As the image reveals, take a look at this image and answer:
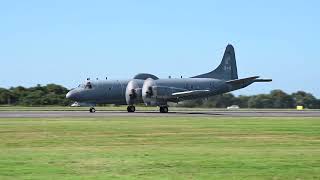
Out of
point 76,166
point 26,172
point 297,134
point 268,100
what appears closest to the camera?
point 26,172

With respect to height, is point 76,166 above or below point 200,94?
below

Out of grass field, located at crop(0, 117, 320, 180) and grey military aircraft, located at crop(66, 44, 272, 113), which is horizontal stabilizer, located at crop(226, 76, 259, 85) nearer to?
grey military aircraft, located at crop(66, 44, 272, 113)

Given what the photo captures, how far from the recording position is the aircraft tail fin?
84500 mm

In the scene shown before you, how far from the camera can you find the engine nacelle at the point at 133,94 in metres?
76.5

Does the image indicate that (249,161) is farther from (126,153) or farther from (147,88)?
(147,88)

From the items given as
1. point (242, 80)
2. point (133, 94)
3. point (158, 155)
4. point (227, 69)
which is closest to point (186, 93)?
point (133, 94)

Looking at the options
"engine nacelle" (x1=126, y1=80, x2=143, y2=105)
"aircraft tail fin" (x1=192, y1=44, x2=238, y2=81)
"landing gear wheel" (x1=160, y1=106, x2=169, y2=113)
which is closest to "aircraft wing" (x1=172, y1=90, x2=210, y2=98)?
"landing gear wheel" (x1=160, y1=106, x2=169, y2=113)

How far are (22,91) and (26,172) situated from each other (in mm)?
119839

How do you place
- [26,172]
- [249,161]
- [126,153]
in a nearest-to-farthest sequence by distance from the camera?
1. [26,172]
2. [249,161]
3. [126,153]

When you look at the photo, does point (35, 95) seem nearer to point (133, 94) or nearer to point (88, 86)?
point (88, 86)

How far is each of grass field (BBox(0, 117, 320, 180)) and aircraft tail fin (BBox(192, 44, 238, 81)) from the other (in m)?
51.1

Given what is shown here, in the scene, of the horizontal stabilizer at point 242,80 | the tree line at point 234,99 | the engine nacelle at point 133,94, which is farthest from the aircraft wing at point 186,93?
the tree line at point 234,99

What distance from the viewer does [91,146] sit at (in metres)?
25.5

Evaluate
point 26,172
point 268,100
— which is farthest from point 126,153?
point 268,100
